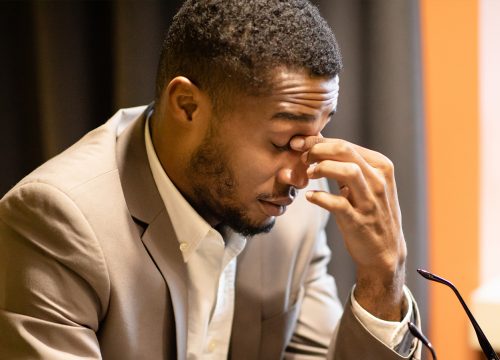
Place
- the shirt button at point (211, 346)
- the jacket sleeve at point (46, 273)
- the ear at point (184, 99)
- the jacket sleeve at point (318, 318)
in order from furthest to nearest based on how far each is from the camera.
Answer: the jacket sleeve at point (318, 318) → the shirt button at point (211, 346) → the ear at point (184, 99) → the jacket sleeve at point (46, 273)

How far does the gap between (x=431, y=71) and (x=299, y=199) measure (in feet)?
1.83

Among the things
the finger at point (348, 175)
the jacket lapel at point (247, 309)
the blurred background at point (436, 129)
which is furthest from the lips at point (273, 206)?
the blurred background at point (436, 129)

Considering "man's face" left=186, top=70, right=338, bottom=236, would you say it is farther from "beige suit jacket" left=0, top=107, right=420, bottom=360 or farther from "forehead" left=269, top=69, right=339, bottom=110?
"beige suit jacket" left=0, top=107, right=420, bottom=360

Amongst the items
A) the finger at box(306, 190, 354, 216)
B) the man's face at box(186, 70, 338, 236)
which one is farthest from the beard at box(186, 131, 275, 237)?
the finger at box(306, 190, 354, 216)

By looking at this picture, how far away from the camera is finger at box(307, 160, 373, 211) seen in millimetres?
1222

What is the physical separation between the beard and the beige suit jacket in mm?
82

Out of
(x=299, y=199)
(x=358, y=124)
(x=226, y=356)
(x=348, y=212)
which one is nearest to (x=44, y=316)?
(x=226, y=356)

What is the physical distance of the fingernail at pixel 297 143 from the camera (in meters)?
1.26

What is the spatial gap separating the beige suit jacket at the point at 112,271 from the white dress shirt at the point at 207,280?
21 millimetres

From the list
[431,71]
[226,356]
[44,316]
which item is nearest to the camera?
[44,316]

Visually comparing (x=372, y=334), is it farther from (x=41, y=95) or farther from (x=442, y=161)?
(x=41, y=95)

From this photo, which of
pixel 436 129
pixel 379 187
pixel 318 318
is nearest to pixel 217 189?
pixel 379 187

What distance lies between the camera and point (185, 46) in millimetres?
1329

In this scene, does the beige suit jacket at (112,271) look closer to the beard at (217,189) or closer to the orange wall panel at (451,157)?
the beard at (217,189)
